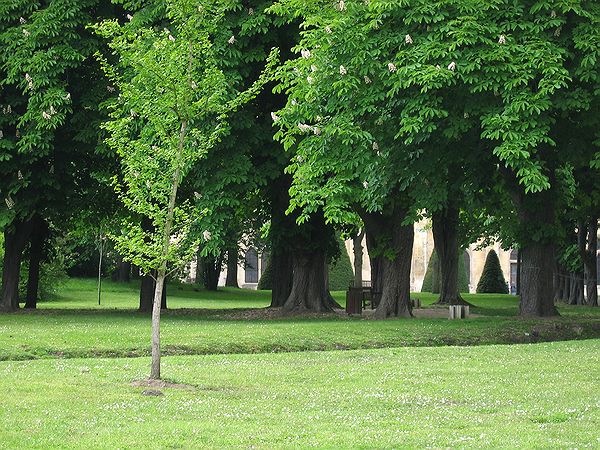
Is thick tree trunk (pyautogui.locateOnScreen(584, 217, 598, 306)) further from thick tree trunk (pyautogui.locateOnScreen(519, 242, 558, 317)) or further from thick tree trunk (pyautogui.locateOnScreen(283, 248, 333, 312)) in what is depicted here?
thick tree trunk (pyautogui.locateOnScreen(519, 242, 558, 317))

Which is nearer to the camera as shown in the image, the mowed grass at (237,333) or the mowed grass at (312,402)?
the mowed grass at (312,402)

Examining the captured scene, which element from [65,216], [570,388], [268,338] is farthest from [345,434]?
[65,216]

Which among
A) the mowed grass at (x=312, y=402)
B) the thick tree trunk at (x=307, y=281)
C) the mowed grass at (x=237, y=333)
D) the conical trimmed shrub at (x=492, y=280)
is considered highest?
the conical trimmed shrub at (x=492, y=280)

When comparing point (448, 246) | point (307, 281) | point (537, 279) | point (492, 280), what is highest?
point (448, 246)

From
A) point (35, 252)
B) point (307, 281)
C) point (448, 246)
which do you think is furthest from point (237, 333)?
point (448, 246)

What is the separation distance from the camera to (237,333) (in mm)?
25156

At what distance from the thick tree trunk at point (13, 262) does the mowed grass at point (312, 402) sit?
15657mm

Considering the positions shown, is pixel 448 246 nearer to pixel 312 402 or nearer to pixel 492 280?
pixel 492 280

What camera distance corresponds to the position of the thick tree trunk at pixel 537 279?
3066 cm

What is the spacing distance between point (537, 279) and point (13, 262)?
16.5m

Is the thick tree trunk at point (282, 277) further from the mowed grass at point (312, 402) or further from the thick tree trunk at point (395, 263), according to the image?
the mowed grass at point (312, 402)

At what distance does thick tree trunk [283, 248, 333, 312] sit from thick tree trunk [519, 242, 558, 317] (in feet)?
22.5

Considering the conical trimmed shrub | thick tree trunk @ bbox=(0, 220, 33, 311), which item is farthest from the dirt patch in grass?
the conical trimmed shrub

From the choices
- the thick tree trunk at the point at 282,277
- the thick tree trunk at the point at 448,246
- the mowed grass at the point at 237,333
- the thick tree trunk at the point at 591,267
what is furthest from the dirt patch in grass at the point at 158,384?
the thick tree trunk at the point at 591,267
